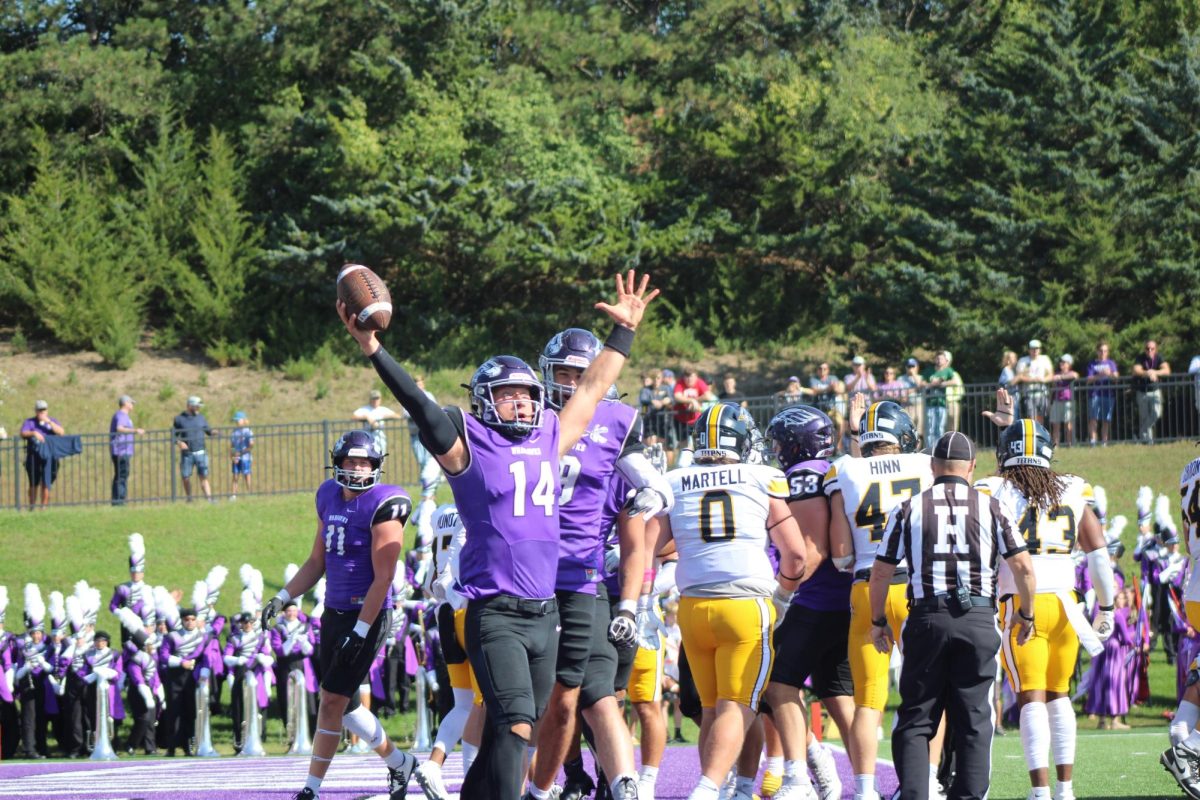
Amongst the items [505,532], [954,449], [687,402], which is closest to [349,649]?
[505,532]

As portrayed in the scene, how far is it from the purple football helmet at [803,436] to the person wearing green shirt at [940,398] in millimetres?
16574

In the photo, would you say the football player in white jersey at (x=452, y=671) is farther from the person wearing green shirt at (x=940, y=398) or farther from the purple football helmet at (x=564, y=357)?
the person wearing green shirt at (x=940, y=398)

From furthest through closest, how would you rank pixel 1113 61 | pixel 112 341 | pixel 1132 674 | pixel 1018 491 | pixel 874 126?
pixel 874 126 < pixel 112 341 < pixel 1113 61 < pixel 1132 674 < pixel 1018 491

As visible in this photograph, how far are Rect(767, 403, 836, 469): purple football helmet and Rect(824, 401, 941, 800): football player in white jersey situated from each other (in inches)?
7.0

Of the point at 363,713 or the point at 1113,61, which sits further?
the point at 1113,61

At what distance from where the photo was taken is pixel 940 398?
2495cm

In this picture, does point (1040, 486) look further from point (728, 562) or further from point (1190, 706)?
point (728, 562)

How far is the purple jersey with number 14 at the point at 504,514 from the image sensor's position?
6484mm

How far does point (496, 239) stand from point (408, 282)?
3.08m

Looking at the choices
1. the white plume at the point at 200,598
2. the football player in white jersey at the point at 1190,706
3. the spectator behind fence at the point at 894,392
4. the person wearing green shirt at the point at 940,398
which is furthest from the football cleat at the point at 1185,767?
the person wearing green shirt at the point at 940,398

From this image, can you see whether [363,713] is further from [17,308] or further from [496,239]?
[17,308]

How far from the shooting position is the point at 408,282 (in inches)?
1532

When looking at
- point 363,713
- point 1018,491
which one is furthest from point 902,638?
point 363,713

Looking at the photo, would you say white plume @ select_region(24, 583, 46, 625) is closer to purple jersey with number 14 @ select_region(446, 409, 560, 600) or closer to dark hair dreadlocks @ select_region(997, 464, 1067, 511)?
dark hair dreadlocks @ select_region(997, 464, 1067, 511)
